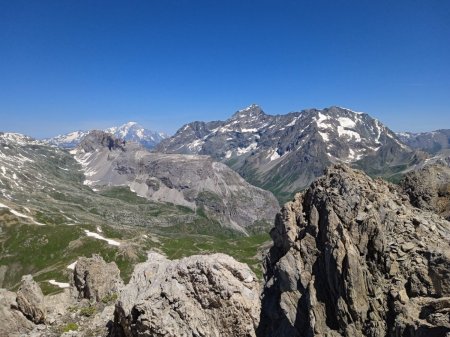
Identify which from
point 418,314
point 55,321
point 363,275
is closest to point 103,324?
point 55,321

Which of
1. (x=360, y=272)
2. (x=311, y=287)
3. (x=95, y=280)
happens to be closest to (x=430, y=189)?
(x=360, y=272)

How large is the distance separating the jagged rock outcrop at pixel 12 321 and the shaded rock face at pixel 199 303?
14.9 metres

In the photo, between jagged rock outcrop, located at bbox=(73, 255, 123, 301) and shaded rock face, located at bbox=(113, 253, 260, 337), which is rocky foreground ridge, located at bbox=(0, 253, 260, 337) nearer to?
shaded rock face, located at bbox=(113, 253, 260, 337)

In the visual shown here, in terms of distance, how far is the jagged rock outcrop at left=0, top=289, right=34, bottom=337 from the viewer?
29312 mm

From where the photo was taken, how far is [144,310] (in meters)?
18.3

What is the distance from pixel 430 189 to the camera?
168 ft

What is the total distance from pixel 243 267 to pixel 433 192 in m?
40.8

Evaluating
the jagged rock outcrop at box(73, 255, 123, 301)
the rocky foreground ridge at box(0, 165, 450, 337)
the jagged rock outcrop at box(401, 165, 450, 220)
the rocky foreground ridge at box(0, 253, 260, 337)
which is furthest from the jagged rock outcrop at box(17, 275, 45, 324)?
the jagged rock outcrop at box(401, 165, 450, 220)

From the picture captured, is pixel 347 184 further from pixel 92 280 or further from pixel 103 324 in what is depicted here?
pixel 92 280

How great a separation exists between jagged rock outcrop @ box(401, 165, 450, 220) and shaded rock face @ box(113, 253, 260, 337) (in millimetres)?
39168

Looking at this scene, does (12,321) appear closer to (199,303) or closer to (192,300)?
(192,300)

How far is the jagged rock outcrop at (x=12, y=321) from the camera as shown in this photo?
2931 cm

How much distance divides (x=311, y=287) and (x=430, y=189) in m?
29.6

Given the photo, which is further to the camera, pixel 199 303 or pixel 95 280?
pixel 95 280
